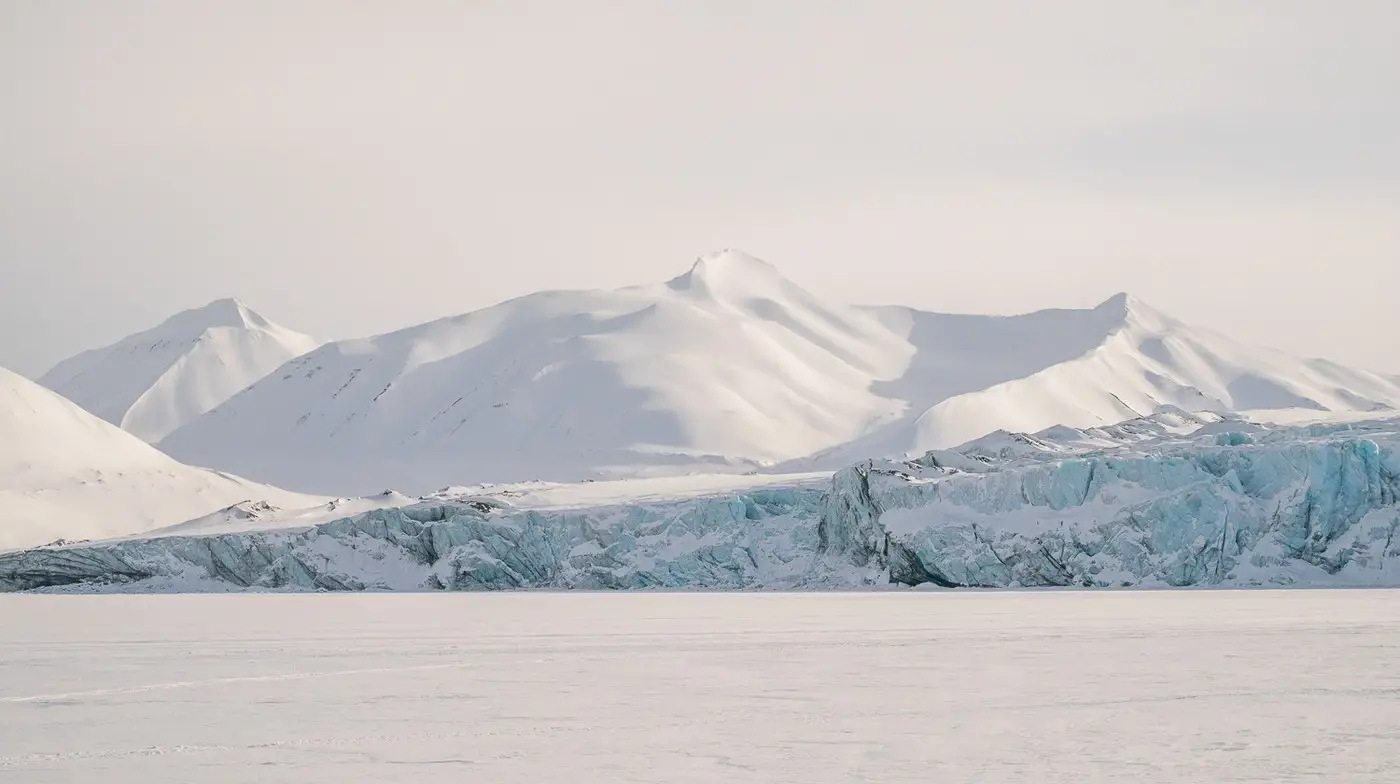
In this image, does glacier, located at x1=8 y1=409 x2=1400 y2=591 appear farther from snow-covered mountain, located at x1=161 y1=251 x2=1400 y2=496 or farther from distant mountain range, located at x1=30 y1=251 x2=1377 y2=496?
distant mountain range, located at x1=30 y1=251 x2=1377 y2=496

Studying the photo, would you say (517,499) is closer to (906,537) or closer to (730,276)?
(906,537)

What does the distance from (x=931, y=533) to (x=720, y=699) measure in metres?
30.1

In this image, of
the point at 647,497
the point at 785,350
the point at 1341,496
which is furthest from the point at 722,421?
the point at 1341,496

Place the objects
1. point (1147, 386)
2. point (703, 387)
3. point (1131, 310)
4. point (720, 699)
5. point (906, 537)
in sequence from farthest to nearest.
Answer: point (1131, 310)
point (1147, 386)
point (703, 387)
point (906, 537)
point (720, 699)

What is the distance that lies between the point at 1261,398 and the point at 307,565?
91.5 metres

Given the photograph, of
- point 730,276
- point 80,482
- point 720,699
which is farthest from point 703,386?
point 720,699

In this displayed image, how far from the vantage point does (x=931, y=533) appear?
153ft

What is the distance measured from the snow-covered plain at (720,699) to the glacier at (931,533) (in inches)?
509

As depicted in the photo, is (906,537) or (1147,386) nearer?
(906,537)

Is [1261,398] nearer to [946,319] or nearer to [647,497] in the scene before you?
[946,319]

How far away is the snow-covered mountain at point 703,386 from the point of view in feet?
344

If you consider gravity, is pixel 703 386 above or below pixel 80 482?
below

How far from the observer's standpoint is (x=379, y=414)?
11700 centimetres

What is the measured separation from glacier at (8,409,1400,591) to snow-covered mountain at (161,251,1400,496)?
4338 centimetres
